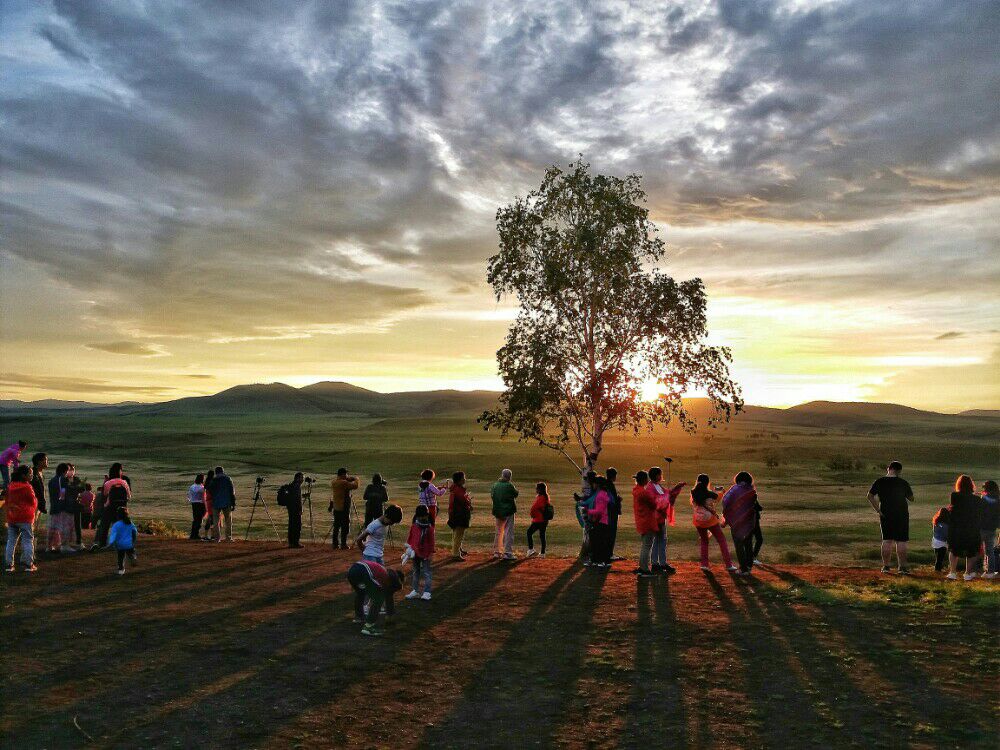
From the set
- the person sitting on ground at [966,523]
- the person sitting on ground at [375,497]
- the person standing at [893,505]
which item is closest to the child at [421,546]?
the person sitting on ground at [375,497]

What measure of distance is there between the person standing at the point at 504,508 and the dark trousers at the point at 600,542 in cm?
221

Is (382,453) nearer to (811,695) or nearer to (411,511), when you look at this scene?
(411,511)

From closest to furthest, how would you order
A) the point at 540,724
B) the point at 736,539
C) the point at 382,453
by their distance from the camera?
1. the point at 540,724
2. the point at 736,539
3. the point at 382,453

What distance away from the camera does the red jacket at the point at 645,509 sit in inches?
674

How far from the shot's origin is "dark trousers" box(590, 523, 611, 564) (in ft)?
61.3

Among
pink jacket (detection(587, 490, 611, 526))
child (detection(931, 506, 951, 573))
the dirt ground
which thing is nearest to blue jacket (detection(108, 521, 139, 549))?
the dirt ground

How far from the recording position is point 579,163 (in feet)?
80.6

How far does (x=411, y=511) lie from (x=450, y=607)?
25.2m

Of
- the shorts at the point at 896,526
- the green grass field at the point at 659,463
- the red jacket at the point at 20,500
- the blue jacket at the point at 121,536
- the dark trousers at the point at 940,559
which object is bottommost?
the green grass field at the point at 659,463

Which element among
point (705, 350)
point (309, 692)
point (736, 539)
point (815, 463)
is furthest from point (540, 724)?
point (815, 463)

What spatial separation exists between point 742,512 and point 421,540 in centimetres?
793

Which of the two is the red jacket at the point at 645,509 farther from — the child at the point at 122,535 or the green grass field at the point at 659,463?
the child at the point at 122,535

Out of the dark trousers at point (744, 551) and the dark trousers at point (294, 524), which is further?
the dark trousers at point (294, 524)

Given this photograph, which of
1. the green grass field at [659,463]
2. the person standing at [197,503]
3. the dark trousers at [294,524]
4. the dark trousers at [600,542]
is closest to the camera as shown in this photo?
the dark trousers at [600,542]
